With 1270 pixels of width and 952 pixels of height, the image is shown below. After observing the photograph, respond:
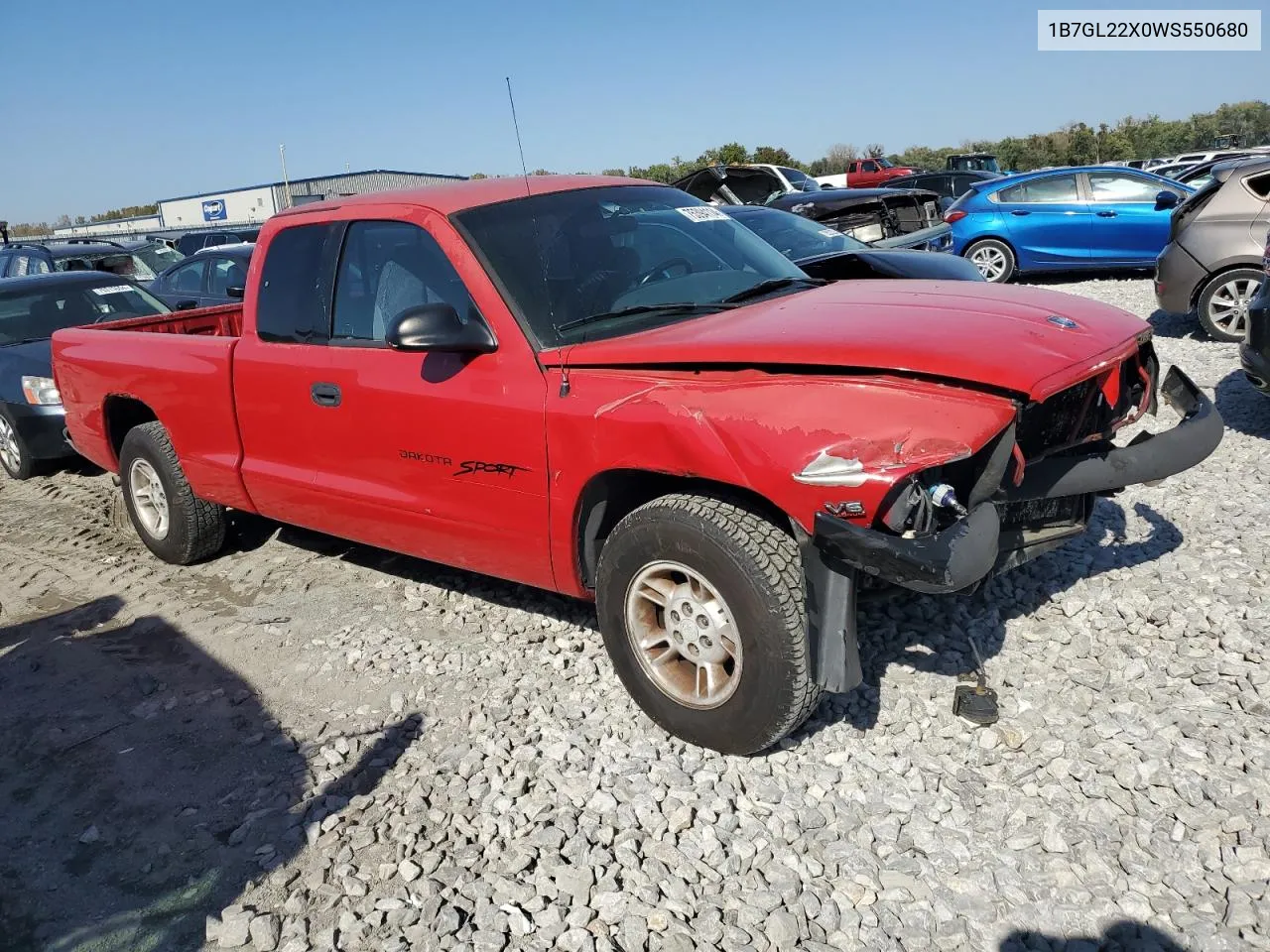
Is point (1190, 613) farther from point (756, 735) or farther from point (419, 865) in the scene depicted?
point (419, 865)

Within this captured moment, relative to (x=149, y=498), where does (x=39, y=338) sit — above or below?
above

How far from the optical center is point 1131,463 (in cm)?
334

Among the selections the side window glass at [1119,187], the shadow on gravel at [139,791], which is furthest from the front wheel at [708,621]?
the side window glass at [1119,187]

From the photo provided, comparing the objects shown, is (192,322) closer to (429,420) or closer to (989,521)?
(429,420)

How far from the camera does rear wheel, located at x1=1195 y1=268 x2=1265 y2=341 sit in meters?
8.47

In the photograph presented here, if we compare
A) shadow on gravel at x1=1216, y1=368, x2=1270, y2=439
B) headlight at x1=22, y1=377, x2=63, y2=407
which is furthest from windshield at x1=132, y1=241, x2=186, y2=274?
shadow on gravel at x1=1216, y1=368, x2=1270, y2=439

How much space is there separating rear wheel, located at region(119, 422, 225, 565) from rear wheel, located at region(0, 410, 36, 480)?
2.56 m

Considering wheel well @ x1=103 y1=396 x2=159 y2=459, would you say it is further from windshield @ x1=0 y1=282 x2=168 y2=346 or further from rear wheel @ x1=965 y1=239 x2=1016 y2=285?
rear wheel @ x1=965 y1=239 x2=1016 y2=285

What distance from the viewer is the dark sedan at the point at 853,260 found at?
7477 millimetres

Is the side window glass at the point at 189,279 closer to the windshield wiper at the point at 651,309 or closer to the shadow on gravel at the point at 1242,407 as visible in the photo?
the windshield wiper at the point at 651,309

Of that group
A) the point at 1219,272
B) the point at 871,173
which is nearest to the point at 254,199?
the point at 871,173

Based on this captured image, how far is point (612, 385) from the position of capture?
3.27 m

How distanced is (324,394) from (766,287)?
1.94 metres

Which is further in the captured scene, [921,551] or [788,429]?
[788,429]
